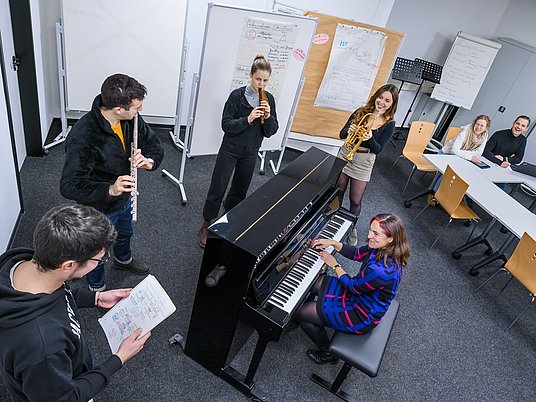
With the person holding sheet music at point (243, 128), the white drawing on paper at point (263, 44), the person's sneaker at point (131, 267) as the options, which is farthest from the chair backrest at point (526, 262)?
the person's sneaker at point (131, 267)

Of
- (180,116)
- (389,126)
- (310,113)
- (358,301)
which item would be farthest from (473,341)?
(180,116)

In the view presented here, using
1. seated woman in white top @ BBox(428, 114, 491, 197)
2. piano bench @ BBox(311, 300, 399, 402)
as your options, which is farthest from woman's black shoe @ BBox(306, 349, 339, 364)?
seated woman in white top @ BBox(428, 114, 491, 197)

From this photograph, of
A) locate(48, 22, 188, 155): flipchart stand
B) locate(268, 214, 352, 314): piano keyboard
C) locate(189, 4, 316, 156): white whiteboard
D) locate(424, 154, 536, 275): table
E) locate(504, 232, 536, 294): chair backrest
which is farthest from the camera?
locate(48, 22, 188, 155): flipchart stand

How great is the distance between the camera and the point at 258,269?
2.02 meters

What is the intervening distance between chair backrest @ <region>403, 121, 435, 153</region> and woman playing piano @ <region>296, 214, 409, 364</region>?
9.37ft

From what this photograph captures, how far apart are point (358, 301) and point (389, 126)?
165 cm

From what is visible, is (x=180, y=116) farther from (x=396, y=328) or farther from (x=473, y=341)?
(x=473, y=341)

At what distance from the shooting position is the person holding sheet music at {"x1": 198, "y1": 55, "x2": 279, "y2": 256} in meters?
2.85

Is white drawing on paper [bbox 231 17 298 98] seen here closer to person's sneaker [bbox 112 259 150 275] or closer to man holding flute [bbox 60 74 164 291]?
man holding flute [bbox 60 74 164 291]

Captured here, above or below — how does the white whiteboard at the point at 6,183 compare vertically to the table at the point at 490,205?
below

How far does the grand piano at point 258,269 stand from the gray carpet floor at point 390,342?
23cm

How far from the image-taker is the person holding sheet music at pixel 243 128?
9.36 ft

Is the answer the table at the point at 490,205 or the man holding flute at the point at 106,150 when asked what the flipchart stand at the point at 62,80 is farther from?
the table at the point at 490,205

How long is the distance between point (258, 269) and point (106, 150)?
104 centimetres
